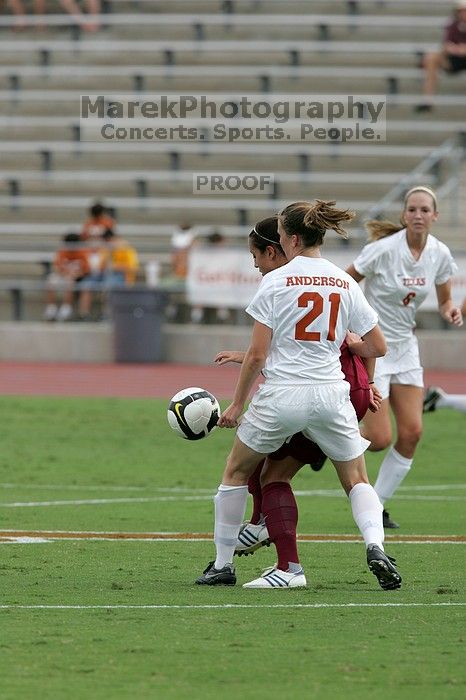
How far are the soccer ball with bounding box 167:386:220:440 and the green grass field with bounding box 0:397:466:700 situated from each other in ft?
2.57

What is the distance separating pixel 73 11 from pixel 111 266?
29.5 feet

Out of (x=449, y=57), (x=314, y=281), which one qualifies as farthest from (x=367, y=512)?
(x=449, y=57)

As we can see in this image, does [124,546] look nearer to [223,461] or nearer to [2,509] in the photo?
[2,509]

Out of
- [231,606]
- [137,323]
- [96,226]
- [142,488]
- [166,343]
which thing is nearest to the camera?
[231,606]

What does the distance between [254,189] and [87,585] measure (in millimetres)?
21093

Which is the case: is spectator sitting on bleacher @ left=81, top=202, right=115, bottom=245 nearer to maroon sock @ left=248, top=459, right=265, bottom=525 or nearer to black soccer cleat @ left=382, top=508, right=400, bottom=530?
black soccer cleat @ left=382, top=508, right=400, bottom=530

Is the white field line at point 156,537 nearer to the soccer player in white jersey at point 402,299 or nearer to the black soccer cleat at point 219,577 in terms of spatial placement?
the soccer player in white jersey at point 402,299

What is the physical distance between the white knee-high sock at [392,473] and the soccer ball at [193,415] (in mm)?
2887

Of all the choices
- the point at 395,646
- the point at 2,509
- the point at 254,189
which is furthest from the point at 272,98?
the point at 395,646

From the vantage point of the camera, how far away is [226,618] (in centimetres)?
682

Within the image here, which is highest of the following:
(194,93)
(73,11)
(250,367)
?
(73,11)

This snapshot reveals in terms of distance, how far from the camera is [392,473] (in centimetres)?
1056

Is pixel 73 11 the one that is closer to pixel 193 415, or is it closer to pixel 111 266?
pixel 111 266

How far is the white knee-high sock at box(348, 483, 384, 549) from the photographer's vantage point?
297 inches
